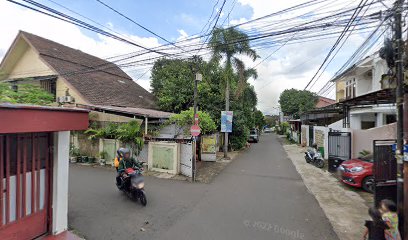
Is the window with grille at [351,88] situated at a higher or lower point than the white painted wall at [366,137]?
higher

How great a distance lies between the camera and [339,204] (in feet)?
22.0

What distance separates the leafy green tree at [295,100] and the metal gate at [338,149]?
2956cm

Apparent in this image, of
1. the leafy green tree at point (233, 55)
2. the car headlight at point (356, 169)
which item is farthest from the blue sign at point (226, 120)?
the car headlight at point (356, 169)

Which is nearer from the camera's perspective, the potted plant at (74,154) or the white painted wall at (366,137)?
the white painted wall at (366,137)

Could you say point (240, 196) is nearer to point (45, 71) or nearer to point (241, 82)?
point (241, 82)

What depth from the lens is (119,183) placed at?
24.2ft

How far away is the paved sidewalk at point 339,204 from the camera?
513 cm

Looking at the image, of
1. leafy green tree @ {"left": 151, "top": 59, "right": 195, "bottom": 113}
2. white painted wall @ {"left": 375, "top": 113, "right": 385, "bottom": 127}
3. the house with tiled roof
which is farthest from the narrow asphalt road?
leafy green tree @ {"left": 151, "top": 59, "right": 195, "bottom": 113}

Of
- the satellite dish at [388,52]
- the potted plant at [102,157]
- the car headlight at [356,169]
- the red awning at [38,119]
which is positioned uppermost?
the satellite dish at [388,52]

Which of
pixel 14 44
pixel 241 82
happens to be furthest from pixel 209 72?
pixel 14 44

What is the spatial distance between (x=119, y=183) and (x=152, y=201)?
138 cm

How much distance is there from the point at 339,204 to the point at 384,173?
193 centimetres

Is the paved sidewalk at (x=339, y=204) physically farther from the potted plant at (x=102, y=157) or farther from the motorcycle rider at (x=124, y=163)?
the potted plant at (x=102, y=157)

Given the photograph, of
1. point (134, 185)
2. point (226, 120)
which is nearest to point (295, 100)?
point (226, 120)
